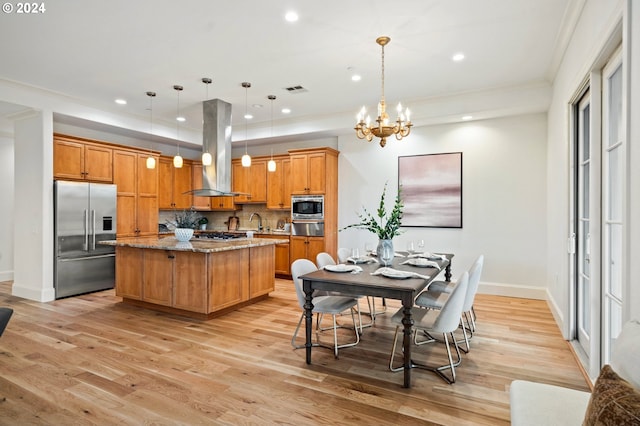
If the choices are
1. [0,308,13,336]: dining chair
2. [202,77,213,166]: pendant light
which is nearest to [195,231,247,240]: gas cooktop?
[202,77,213,166]: pendant light

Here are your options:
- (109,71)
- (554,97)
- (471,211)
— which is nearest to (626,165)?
(554,97)

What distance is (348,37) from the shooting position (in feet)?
11.6

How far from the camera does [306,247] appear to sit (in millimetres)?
6547

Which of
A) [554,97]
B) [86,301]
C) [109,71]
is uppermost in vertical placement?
[109,71]

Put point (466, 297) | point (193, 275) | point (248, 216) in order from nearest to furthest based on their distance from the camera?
1. point (466, 297)
2. point (193, 275)
3. point (248, 216)

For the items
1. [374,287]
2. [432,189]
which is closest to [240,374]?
[374,287]

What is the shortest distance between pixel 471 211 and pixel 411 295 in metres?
3.59

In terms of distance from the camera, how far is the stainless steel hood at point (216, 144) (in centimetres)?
545

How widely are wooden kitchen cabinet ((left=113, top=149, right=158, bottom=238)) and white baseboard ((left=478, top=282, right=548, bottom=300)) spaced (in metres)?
5.96

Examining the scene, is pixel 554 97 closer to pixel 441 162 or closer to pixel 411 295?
pixel 441 162

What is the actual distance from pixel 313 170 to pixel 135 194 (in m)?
3.27

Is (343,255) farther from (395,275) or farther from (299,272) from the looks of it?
(395,275)

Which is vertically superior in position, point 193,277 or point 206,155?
point 206,155

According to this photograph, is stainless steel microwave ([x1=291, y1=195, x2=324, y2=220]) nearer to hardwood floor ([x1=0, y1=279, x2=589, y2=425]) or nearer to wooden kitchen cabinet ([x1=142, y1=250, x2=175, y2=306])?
hardwood floor ([x1=0, y1=279, x2=589, y2=425])
